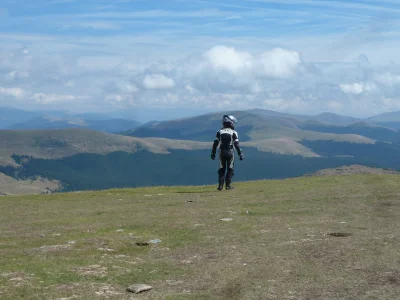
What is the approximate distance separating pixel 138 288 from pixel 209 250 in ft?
15.1

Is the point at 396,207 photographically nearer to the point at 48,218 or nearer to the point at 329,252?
the point at 329,252

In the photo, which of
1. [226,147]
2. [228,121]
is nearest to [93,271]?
[226,147]

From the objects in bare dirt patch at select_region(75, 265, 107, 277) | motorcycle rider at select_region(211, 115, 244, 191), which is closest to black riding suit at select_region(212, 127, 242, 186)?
motorcycle rider at select_region(211, 115, 244, 191)

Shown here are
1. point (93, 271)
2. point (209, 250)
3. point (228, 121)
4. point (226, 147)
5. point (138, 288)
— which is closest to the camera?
point (138, 288)

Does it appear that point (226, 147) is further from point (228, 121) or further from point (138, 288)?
point (138, 288)

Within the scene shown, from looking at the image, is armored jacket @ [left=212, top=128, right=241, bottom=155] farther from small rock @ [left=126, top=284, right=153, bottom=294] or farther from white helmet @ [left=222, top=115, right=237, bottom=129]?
small rock @ [left=126, top=284, right=153, bottom=294]

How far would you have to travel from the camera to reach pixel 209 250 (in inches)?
636

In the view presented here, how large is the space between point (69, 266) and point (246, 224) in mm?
8674

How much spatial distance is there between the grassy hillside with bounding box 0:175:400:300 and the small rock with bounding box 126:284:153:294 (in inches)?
6.1

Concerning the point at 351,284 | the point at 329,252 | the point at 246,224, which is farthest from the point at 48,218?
the point at 351,284

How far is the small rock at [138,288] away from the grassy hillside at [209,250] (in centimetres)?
15

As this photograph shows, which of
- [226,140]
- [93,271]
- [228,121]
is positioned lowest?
[93,271]

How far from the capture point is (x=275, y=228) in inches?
773

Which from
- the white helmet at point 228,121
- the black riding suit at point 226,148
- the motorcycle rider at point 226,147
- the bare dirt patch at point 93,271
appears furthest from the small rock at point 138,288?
the white helmet at point 228,121
